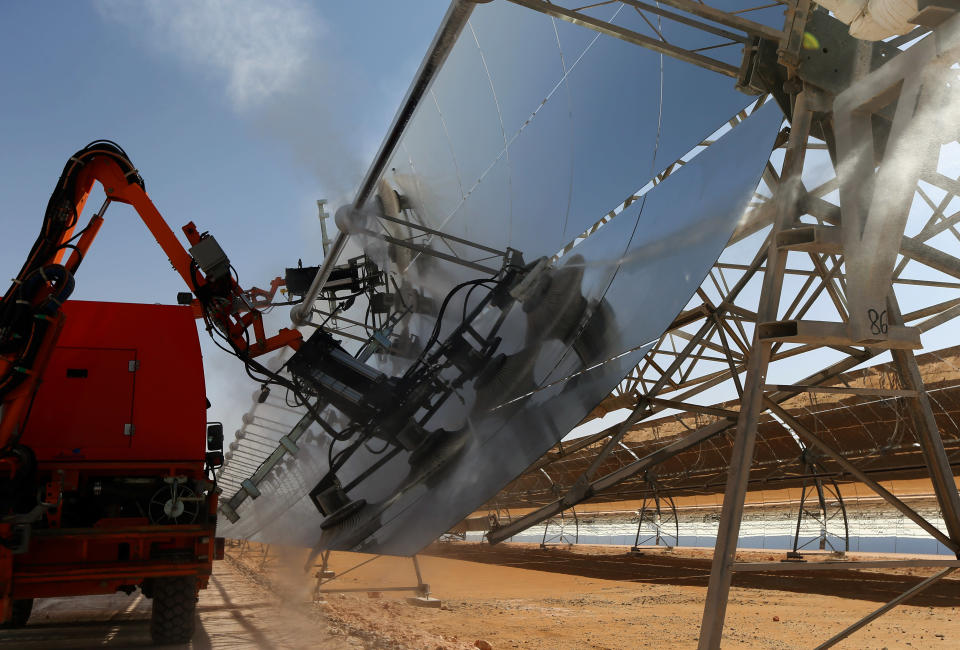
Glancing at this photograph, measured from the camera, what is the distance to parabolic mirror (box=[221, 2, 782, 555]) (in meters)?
5.77

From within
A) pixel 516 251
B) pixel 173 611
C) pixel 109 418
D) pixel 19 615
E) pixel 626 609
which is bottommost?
pixel 626 609

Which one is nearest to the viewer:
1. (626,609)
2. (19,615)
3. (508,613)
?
(19,615)

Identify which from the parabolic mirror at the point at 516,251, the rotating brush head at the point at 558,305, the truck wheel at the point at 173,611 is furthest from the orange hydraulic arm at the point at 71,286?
the rotating brush head at the point at 558,305

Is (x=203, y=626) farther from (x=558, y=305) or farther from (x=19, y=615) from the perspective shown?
(x=558, y=305)

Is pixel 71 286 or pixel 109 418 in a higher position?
pixel 71 286

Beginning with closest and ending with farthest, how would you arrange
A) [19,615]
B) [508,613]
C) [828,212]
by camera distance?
[828,212], [19,615], [508,613]

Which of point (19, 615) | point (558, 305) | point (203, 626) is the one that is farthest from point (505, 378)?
point (19, 615)

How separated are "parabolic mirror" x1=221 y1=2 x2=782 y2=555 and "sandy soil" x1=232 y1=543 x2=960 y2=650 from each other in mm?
2727

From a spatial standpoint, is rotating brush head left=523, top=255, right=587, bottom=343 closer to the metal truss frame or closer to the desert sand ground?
the metal truss frame

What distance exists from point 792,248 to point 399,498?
12.4 ft

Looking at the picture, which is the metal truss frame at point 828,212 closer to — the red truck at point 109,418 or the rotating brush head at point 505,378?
the rotating brush head at point 505,378

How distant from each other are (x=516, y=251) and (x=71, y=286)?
14.6ft

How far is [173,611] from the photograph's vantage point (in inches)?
333

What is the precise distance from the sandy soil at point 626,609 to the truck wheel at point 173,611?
67.3 inches
